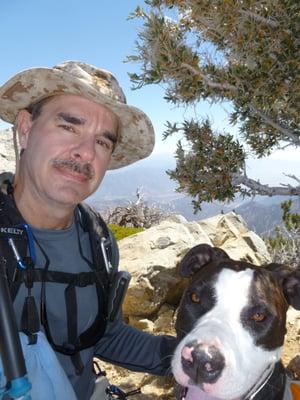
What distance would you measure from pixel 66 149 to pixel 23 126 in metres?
0.59

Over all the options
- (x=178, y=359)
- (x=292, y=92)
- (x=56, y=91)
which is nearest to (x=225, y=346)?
(x=178, y=359)

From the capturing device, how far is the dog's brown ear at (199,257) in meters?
3.79

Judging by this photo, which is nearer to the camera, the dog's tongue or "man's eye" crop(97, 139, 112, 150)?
the dog's tongue

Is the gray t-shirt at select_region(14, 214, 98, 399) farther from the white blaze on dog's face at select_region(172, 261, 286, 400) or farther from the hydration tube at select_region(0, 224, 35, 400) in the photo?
the hydration tube at select_region(0, 224, 35, 400)

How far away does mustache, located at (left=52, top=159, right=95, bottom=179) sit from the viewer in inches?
134

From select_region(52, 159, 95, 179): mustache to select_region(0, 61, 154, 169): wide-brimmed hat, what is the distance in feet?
1.84

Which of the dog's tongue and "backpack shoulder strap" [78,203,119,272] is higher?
"backpack shoulder strap" [78,203,119,272]

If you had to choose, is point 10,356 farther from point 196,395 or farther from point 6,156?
point 6,156

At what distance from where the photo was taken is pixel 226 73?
19.8 ft

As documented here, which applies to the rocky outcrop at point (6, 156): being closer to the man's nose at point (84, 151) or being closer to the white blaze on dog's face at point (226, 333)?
the man's nose at point (84, 151)

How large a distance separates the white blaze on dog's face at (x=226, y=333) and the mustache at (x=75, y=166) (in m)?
1.28

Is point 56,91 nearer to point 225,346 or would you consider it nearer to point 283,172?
point 225,346

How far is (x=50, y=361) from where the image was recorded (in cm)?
260

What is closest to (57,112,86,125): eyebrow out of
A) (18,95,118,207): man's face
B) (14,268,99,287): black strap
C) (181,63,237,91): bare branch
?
(18,95,118,207): man's face
